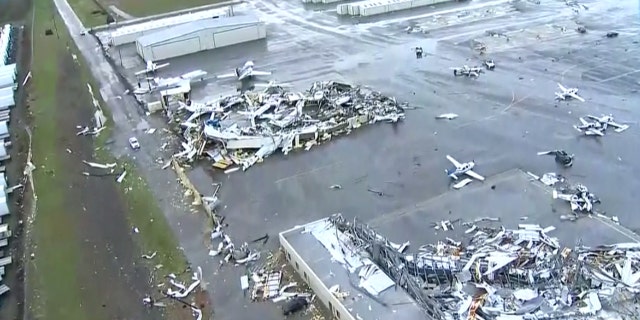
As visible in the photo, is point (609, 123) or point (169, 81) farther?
point (169, 81)

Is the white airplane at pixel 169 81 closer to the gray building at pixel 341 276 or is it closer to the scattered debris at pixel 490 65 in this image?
the scattered debris at pixel 490 65

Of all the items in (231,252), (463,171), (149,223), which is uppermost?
(463,171)

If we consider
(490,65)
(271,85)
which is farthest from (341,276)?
(490,65)

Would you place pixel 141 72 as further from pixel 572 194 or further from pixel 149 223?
pixel 572 194

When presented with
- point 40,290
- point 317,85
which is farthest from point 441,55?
point 40,290

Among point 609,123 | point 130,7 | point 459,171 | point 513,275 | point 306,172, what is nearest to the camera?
point 513,275

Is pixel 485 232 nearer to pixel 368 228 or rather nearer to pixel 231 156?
pixel 368 228

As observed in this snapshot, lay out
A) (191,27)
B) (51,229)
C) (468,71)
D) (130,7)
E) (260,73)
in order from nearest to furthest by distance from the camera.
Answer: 1. (51,229)
2. (468,71)
3. (260,73)
4. (191,27)
5. (130,7)
